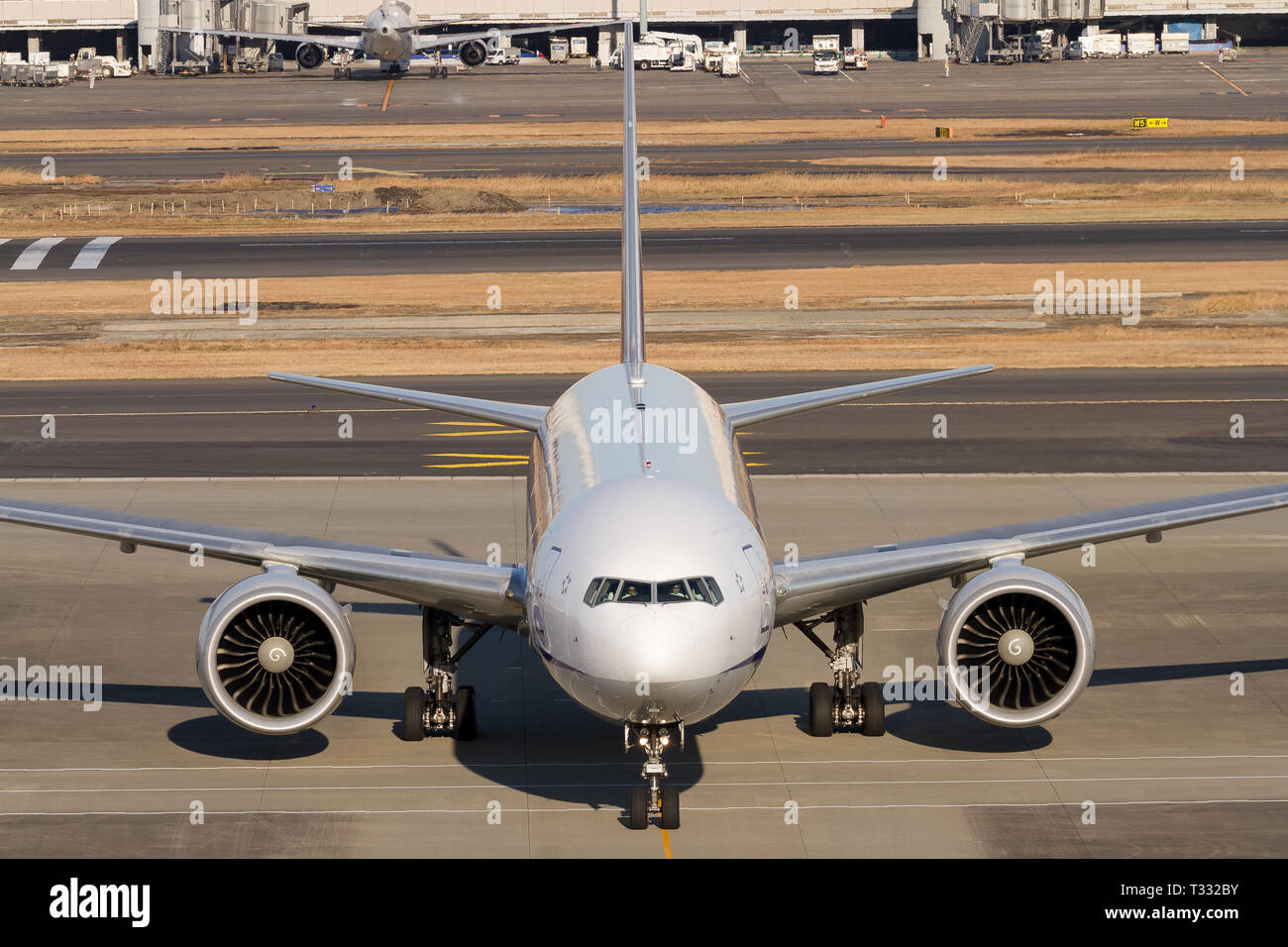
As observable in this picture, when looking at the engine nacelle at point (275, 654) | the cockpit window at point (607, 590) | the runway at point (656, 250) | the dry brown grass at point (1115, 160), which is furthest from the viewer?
the dry brown grass at point (1115, 160)

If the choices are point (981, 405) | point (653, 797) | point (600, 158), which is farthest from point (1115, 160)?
point (653, 797)

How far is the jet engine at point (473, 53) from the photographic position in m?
175

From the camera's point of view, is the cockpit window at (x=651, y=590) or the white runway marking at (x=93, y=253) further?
the white runway marking at (x=93, y=253)

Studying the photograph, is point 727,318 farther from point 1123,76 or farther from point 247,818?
point 1123,76

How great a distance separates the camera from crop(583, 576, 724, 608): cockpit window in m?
19.6

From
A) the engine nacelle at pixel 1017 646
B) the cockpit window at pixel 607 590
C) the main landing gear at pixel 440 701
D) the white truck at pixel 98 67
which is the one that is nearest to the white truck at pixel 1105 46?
the white truck at pixel 98 67

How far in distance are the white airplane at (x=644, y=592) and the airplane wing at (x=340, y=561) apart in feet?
0.11

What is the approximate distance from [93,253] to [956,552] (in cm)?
6139

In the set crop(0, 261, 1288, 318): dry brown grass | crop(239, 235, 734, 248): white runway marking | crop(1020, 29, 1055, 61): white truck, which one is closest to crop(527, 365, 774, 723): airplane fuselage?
crop(0, 261, 1288, 318): dry brown grass

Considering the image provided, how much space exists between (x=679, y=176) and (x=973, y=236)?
26063 millimetres

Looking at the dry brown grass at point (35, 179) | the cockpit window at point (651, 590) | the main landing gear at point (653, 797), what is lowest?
the main landing gear at point (653, 797)

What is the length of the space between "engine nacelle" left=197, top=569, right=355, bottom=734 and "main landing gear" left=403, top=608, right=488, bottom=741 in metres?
2.10

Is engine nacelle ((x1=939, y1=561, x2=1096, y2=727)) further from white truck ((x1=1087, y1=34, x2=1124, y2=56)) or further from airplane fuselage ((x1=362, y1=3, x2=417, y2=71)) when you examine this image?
white truck ((x1=1087, y1=34, x2=1124, y2=56))

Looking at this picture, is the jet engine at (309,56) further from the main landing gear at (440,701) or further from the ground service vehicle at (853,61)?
the main landing gear at (440,701)
